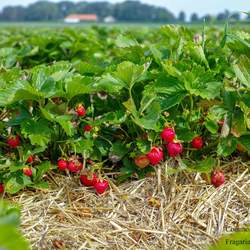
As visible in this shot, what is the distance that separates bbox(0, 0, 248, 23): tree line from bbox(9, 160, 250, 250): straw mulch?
198ft

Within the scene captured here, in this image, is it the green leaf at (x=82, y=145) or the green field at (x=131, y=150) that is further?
the green leaf at (x=82, y=145)

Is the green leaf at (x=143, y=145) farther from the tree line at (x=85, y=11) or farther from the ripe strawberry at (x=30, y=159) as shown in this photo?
the tree line at (x=85, y=11)

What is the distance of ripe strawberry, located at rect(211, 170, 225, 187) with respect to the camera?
2693 millimetres

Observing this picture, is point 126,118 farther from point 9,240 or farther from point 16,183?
point 9,240

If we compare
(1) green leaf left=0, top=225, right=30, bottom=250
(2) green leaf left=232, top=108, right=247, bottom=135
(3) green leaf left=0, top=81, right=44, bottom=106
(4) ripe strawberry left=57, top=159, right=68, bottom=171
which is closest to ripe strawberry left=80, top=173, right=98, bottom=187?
(4) ripe strawberry left=57, top=159, right=68, bottom=171

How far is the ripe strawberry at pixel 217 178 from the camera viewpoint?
269 centimetres

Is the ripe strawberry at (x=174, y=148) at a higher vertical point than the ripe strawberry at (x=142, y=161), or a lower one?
higher

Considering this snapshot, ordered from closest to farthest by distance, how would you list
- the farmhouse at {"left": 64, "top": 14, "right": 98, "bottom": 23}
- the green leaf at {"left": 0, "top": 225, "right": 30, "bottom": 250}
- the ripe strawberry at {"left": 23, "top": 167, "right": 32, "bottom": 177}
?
1. the green leaf at {"left": 0, "top": 225, "right": 30, "bottom": 250}
2. the ripe strawberry at {"left": 23, "top": 167, "right": 32, "bottom": 177}
3. the farmhouse at {"left": 64, "top": 14, "right": 98, "bottom": 23}

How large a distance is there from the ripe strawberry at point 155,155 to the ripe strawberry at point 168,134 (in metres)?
0.07

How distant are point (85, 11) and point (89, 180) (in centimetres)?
6727

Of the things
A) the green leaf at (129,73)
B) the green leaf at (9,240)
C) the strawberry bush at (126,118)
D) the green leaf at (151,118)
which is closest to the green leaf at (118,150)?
the strawberry bush at (126,118)

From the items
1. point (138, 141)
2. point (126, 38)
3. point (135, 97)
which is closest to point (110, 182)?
point (138, 141)

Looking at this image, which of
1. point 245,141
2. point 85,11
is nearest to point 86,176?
point 245,141

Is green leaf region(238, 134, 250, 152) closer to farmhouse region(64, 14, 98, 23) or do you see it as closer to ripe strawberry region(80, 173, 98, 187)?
ripe strawberry region(80, 173, 98, 187)
